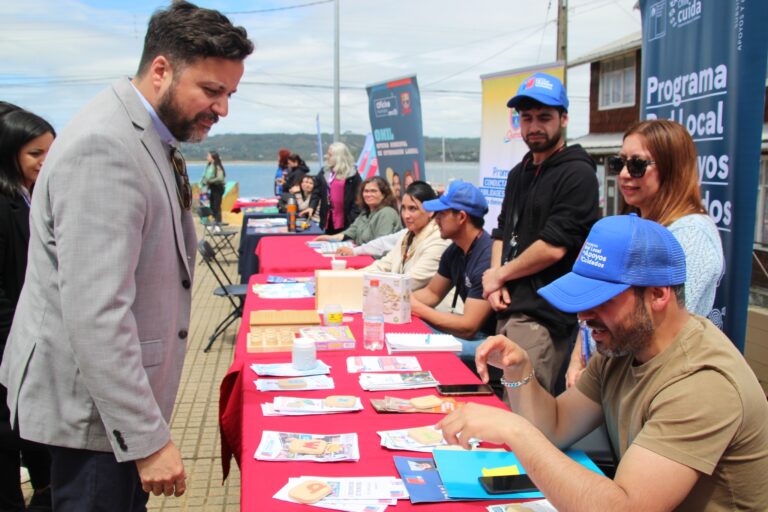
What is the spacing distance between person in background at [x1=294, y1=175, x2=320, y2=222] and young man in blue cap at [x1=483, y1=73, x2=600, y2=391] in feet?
20.3

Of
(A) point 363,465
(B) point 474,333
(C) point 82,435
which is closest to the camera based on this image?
(C) point 82,435

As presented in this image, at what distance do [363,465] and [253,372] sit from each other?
2.71ft

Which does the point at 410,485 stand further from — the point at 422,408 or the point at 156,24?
the point at 156,24

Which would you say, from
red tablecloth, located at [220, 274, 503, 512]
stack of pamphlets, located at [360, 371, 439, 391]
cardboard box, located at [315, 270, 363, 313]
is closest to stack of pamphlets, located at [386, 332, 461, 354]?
red tablecloth, located at [220, 274, 503, 512]

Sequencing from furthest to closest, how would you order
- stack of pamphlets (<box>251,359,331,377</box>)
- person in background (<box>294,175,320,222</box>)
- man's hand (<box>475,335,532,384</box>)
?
person in background (<box>294,175,320,222</box>) → stack of pamphlets (<box>251,359,331,377</box>) → man's hand (<box>475,335,532,384</box>)

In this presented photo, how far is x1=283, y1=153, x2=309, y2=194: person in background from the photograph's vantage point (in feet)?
35.2

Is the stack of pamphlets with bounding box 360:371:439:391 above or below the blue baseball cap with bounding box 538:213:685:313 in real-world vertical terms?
below

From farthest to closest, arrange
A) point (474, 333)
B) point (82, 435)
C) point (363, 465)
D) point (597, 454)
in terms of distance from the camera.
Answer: point (474, 333)
point (597, 454)
point (363, 465)
point (82, 435)

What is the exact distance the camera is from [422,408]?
192cm

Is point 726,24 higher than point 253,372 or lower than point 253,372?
higher

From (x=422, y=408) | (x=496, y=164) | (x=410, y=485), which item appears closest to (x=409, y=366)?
(x=422, y=408)

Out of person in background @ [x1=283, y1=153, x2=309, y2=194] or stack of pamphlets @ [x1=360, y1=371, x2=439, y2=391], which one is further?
person in background @ [x1=283, y1=153, x2=309, y2=194]

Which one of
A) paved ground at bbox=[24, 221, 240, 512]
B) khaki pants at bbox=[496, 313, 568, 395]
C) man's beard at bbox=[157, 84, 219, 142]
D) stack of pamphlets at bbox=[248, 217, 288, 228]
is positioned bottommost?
paved ground at bbox=[24, 221, 240, 512]

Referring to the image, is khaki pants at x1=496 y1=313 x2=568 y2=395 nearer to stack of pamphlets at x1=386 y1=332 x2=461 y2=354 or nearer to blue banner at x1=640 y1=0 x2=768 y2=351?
stack of pamphlets at x1=386 y1=332 x2=461 y2=354
